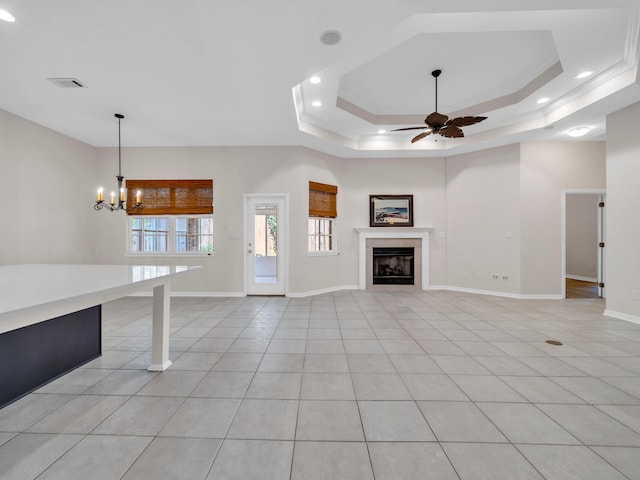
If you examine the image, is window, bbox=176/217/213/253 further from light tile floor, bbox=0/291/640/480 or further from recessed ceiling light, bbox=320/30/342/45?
recessed ceiling light, bbox=320/30/342/45

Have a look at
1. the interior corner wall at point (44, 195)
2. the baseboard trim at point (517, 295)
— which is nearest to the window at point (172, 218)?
the interior corner wall at point (44, 195)

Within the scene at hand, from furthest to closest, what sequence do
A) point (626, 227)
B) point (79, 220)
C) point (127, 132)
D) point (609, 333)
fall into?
point (79, 220) < point (127, 132) < point (626, 227) < point (609, 333)

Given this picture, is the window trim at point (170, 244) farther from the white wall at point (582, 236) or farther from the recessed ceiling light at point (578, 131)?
the white wall at point (582, 236)

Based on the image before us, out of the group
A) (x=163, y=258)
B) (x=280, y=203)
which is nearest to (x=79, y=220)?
(x=163, y=258)

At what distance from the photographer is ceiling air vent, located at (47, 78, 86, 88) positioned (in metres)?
3.02

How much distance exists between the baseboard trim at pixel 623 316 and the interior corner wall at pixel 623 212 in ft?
0.06

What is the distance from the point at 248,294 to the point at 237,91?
3.53 metres

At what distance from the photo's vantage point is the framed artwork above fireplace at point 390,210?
6055mm

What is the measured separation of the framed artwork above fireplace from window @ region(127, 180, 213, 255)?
136 inches

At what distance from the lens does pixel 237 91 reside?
3322 mm

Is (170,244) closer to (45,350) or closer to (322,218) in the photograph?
(322,218)

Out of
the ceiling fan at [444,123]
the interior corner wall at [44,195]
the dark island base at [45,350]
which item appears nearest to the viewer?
the dark island base at [45,350]

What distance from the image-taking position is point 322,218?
19.0ft

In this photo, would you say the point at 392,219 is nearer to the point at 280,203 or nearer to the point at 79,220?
the point at 280,203
